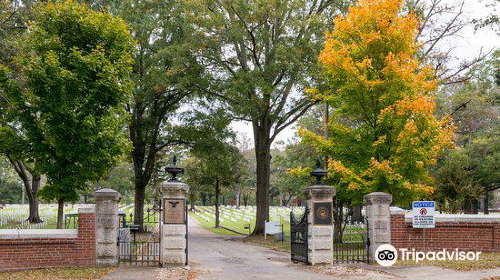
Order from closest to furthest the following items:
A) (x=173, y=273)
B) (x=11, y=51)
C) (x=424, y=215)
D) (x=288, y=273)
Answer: (x=173, y=273)
(x=288, y=273)
(x=424, y=215)
(x=11, y=51)

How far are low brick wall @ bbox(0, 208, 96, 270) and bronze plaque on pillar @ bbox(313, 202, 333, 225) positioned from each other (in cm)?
637

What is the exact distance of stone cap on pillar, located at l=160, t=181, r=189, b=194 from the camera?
12922 millimetres

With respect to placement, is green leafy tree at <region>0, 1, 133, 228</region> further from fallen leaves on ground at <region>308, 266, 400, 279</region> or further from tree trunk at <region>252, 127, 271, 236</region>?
tree trunk at <region>252, 127, 271, 236</region>

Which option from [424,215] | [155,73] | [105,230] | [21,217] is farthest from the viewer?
[21,217]

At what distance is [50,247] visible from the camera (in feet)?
40.2

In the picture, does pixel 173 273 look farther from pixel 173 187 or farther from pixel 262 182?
pixel 262 182

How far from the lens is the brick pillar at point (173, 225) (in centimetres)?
1289

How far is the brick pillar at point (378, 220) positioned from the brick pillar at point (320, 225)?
1373 mm

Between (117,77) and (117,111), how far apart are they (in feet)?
5.37

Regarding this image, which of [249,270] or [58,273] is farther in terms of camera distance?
[249,270]

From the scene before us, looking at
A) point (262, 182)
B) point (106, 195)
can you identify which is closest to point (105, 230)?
→ point (106, 195)

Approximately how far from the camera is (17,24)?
21.3 metres

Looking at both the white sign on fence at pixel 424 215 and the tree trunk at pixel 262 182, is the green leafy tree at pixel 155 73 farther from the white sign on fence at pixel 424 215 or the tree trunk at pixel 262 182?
the white sign on fence at pixel 424 215

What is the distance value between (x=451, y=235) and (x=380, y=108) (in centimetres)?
524
